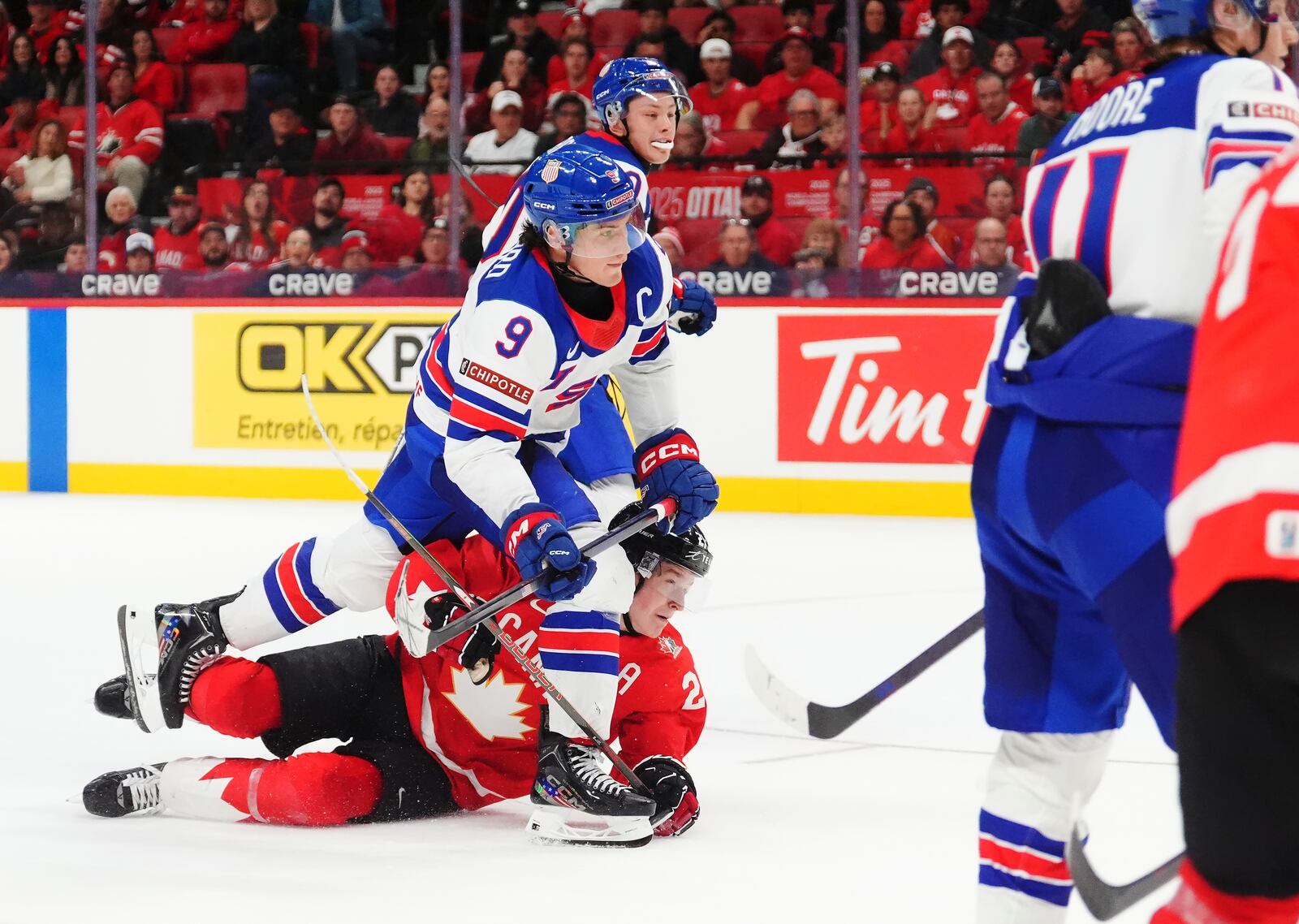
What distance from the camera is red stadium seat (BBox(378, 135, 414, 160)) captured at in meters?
7.59

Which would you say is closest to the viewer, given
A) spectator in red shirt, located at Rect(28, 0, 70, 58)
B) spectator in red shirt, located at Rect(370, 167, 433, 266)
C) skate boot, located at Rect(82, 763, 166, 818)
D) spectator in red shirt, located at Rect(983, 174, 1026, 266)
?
skate boot, located at Rect(82, 763, 166, 818)

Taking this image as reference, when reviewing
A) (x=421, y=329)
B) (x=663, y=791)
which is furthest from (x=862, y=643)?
(x=421, y=329)

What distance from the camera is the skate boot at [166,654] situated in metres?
2.93

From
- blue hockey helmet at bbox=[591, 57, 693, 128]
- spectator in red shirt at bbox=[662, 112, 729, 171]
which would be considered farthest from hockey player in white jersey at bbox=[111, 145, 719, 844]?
spectator in red shirt at bbox=[662, 112, 729, 171]

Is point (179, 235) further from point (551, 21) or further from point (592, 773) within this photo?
point (592, 773)

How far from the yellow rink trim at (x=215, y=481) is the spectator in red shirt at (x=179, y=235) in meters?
0.89

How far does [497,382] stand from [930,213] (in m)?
4.28

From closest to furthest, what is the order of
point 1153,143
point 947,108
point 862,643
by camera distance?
point 1153,143 < point 862,643 < point 947,108

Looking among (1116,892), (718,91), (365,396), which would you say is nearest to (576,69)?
(718,91)

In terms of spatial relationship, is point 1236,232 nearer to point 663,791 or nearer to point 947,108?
point 663,791

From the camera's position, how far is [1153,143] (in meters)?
1.65

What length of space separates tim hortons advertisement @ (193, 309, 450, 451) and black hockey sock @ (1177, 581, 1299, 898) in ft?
21.1

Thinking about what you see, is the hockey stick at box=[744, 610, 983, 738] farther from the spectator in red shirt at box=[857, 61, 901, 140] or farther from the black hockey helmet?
the spectator in red shirt at box=[857, 61, 901, 140]

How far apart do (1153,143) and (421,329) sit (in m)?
6.10
